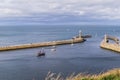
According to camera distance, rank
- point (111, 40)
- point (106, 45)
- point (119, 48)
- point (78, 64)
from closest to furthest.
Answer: point (78, 64) < point (119, 48) < point (106, 45) < point (111, 40)

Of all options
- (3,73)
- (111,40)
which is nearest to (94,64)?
(3,73)

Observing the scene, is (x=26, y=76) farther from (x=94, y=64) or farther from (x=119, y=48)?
(x=119, y=48)

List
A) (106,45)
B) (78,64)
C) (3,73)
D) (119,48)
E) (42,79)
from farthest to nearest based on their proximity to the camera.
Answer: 1. (106,45)
2. (119,48)
3. (78,64)
4. (3,73)
5. (42,79)

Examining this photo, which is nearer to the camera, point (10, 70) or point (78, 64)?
point (10, 70)

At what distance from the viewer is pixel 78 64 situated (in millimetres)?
54531

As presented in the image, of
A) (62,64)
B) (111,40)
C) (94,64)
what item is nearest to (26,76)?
(62,64)

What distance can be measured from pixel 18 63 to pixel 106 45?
114ft

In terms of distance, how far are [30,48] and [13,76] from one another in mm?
41794

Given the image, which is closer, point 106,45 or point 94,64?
point 94,64

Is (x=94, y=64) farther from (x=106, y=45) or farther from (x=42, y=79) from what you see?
(x=106, y=45)

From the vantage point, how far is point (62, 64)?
180 feet

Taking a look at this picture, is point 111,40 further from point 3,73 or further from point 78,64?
point 3,73

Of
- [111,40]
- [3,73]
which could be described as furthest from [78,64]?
[111,40]

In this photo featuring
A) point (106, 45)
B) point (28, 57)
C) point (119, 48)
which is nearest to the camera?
point (28, 57)
